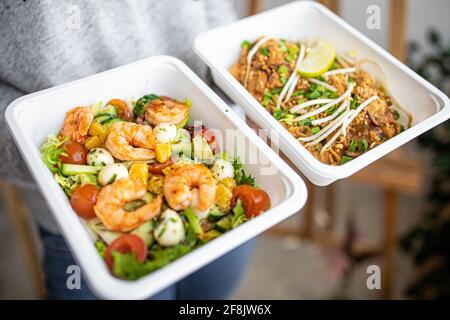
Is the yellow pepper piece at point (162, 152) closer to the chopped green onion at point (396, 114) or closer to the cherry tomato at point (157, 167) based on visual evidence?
the cherry tomato at point (157, 167)

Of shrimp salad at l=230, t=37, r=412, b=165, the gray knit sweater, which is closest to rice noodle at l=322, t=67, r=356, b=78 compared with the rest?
shrimp salad at l=230, t=37, r=412, b=165

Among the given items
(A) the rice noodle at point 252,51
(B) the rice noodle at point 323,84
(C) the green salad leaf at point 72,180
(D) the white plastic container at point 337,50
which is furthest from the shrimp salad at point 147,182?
(B) the rice noodle at point 323,84

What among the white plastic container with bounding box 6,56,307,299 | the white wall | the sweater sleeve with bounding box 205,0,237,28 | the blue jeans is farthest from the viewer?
the white wall

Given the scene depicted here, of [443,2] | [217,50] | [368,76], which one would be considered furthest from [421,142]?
[217,50]

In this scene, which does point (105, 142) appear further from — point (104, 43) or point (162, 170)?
point (104, 43)

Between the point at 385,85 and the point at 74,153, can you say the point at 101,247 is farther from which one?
the point at 385,85

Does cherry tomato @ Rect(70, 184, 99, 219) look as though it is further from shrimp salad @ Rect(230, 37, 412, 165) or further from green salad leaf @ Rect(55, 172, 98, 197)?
shrimp salad @ Rect(230, 37, 412, 165)
